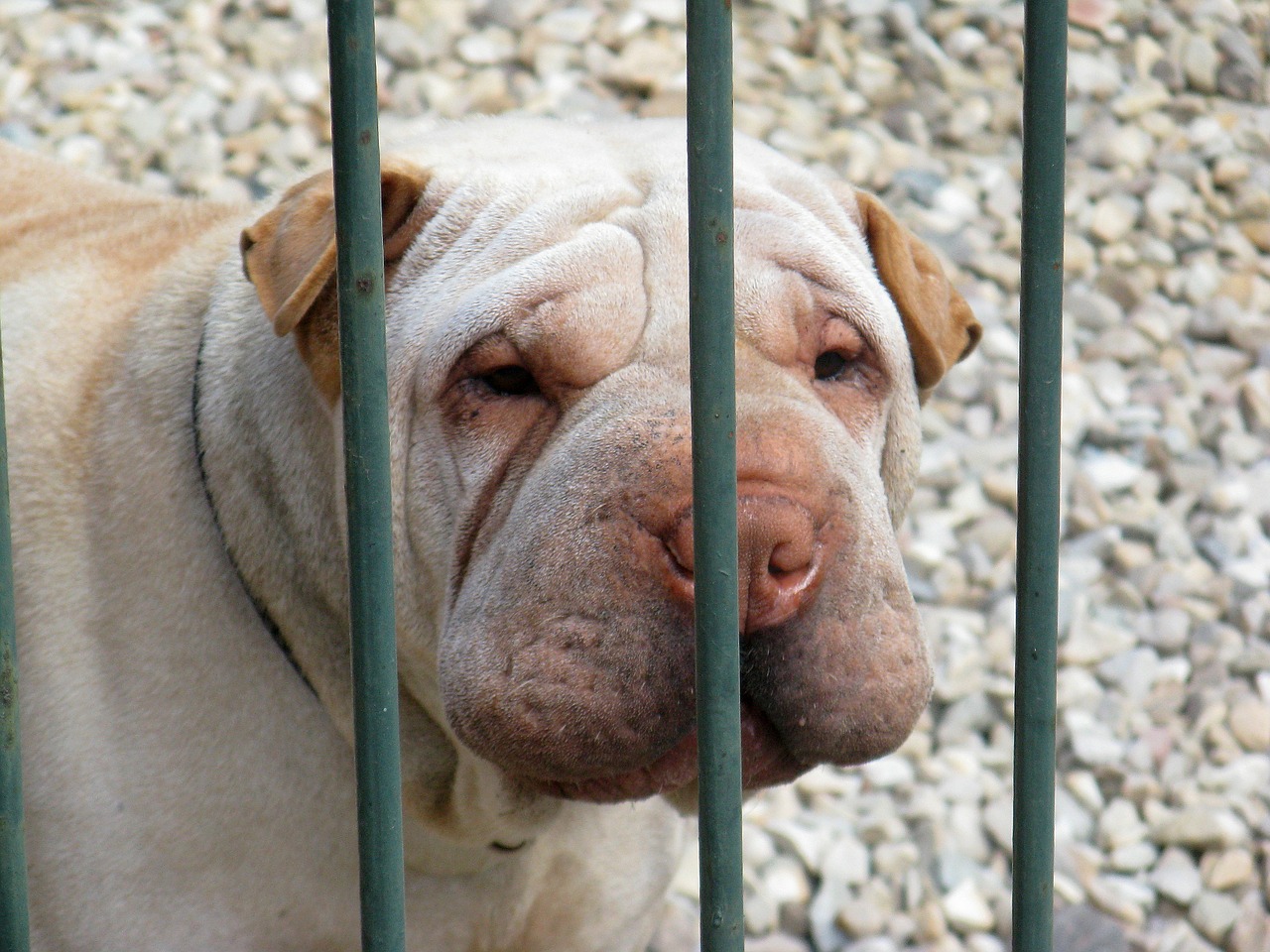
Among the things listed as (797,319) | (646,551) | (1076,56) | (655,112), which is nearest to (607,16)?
(655,112)

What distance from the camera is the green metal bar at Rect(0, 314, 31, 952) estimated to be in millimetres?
1259

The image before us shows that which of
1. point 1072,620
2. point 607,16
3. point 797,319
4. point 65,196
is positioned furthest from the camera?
point 607,16

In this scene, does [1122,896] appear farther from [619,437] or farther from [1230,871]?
[619,437]

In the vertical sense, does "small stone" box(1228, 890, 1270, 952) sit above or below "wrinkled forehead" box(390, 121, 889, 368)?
below

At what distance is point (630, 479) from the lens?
1.66 m

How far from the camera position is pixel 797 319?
1.92 m

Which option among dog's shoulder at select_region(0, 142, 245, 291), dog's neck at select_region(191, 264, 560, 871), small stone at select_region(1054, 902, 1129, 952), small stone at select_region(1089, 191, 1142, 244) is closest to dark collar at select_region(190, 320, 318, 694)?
dog's neck at select_region(191, 264, 560, 871)

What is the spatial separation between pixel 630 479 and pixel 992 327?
3202mm

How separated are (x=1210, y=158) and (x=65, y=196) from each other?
3.65 m

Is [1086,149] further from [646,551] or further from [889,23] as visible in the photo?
[646,551]

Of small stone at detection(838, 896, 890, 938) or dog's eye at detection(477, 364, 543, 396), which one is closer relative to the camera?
dog's eye at detection(477, 364, 543, 396)

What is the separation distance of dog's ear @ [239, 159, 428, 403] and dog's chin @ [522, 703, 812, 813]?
619mm

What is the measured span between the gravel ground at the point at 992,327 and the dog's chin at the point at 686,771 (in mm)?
1605

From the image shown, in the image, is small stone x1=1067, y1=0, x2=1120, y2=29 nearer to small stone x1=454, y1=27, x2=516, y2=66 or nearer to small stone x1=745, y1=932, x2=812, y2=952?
small stone x1=454, y1=27, x2=516, y2=66
